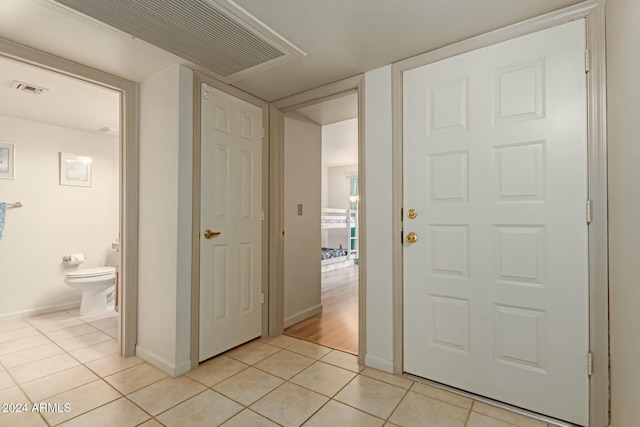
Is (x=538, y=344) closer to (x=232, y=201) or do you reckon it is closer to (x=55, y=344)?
(x=232, y=201)

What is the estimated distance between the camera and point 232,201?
2.45m

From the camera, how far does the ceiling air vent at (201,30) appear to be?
145 centimetres

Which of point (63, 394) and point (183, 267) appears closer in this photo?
point (63, 394)

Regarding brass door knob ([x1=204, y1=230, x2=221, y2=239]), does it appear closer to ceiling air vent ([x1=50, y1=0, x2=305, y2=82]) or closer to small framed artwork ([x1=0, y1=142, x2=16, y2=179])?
ceiling air vent ([x1=50, y1=0, x2=305, y2=82])

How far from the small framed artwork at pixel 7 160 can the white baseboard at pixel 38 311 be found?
1436 millimetres

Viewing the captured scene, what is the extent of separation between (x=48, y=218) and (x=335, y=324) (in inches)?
135

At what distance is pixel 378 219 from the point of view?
217 cm

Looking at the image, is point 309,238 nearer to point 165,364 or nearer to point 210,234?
point 210,234

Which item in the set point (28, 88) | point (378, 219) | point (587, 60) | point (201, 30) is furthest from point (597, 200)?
point (28, 88)

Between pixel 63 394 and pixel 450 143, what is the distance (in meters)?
2.79

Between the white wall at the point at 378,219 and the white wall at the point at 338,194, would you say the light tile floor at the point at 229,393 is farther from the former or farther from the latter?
the white wall at the point at 338,194

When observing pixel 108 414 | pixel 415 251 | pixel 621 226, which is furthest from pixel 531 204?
pixel 108 414

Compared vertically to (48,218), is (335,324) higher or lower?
lower

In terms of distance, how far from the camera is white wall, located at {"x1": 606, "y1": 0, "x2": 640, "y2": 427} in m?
1.08
